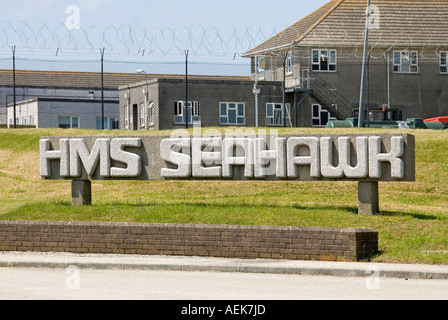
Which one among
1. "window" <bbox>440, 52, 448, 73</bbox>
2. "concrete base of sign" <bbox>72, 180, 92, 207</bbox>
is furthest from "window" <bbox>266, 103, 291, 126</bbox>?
"concrete base of sign" <bbox>72, 180, 92, 207</bbox>

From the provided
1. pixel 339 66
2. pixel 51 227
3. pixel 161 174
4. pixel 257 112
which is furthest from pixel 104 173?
pixel 339 66

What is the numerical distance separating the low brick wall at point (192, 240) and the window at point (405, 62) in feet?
→ 132

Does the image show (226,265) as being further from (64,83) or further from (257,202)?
(64,83)

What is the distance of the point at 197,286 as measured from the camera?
44.5ft

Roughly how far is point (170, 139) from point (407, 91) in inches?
1440

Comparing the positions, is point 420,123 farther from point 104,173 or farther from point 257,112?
point 104,173

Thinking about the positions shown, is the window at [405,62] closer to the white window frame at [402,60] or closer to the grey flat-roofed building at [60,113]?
the white window frame at [402,60]

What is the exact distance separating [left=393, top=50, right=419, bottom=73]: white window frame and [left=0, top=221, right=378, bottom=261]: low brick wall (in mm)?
40139

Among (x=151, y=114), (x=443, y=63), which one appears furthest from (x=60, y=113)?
(x=443, y=63)

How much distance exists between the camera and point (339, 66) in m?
55.1

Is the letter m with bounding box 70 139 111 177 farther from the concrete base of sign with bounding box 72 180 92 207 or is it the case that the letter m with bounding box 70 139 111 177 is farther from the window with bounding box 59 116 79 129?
the window with bounding box 59 116 79 129

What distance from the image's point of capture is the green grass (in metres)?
18.8

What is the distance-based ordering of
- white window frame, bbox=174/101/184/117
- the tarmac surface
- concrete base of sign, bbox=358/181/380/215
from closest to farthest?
the tarmac surface < concrete base of sign, bbox=358/181/380/215 < white window frame, bbox=174/101/184/117

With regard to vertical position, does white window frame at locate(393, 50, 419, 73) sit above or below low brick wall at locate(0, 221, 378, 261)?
above
